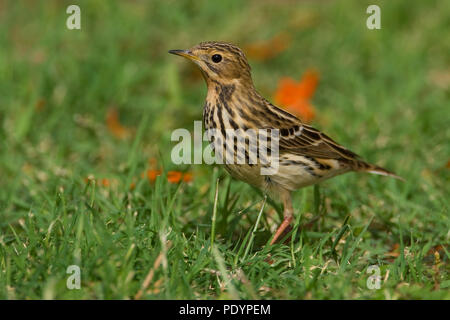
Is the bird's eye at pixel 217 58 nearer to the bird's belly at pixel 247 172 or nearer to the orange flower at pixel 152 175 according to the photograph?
the bird's belly at pixel 247 172

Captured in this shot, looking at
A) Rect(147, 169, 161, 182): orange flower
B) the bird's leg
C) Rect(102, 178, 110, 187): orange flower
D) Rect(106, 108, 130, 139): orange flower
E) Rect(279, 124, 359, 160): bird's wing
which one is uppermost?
Rect(106, 108, 130, 139): orange flower

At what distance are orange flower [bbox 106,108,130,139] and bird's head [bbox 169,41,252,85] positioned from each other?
97.8 inches

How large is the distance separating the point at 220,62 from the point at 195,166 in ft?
4.93

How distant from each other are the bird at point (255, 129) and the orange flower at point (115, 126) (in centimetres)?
253

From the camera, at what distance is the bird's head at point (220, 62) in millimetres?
5848

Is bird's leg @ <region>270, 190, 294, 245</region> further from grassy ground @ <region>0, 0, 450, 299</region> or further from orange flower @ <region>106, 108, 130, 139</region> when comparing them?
orange flower @ <region>106, 108, 130, 139</region>

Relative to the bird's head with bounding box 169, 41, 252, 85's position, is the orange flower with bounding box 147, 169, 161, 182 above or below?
below

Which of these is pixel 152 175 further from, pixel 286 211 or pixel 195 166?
pixel 286 211

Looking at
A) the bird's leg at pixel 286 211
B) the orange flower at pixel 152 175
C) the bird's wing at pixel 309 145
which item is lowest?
the bird's leg at pixel 286 211

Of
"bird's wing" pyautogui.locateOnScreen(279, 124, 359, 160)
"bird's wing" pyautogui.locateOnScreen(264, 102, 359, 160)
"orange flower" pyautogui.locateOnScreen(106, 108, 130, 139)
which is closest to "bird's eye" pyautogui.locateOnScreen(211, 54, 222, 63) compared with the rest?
"bird's wing" pyautogui.locateOnScreen(264, 102, 359, 160)

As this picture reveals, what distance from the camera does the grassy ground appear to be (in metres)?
4.65

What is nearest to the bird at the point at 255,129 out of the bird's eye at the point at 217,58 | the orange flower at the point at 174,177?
the bird's eye at the point at 217,58

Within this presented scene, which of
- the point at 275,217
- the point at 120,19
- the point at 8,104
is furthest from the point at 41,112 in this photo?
the point at 275,217

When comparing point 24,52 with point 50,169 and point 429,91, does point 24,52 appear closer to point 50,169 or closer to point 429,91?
point 50,169
